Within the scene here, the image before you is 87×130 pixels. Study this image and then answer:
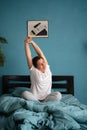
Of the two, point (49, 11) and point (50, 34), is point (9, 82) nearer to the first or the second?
point (50, 34)

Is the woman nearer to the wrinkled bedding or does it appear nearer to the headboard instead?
A: the headboard

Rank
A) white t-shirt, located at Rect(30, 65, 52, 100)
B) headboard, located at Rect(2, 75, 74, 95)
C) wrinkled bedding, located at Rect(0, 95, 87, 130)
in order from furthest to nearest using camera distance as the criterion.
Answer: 1. headboard, located at Rect(2, 75, 74, 95)
2. white t-shirt, located at Rect(30, 65, 52, 100)
3. wrinkled bedding, located at Rect(0, 95, 87, 130)

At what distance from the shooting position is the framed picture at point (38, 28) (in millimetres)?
3619

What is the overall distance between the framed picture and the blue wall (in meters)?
0.06

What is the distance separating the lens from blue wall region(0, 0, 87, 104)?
3646 millimetres

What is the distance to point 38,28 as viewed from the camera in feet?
11.9

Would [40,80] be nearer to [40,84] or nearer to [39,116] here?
[40,84]

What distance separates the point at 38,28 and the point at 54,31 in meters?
0.25

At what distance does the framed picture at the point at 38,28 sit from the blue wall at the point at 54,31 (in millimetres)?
63

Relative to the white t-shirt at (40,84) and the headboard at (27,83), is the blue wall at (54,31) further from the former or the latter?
the white t-shirt at (40,84)

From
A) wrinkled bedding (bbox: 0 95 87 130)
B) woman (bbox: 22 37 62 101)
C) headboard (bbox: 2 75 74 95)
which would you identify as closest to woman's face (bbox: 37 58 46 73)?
woman (bbox: 22 37 62 101)

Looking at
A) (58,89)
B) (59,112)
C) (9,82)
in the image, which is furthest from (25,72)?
(59,112)

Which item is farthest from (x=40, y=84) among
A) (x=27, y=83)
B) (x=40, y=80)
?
(x=27, y=83)

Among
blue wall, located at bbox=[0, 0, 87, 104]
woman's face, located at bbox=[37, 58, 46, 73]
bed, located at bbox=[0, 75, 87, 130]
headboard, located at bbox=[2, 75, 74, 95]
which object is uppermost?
blue wall, located at bbox=[0, 0, 87, 104]
